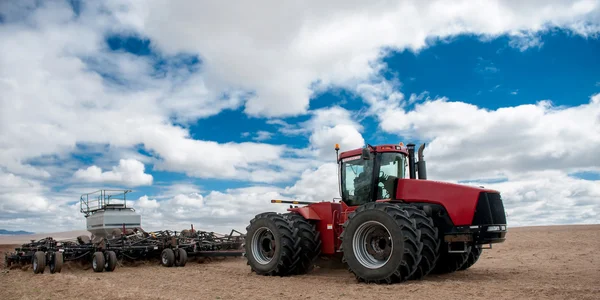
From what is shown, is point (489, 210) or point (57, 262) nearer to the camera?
point (489, 210)

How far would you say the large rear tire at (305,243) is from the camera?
40.9 ft

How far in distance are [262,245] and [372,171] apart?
3.91 m

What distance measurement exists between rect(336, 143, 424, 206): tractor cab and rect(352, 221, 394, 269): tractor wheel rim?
120 centimetres

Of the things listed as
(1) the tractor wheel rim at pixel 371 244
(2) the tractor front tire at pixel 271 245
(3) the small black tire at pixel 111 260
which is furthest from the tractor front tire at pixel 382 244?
(3) the small black tire at pixel 111 260

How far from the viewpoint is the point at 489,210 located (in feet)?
34.7

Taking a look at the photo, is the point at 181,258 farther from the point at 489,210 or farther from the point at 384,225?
the point at 489,210

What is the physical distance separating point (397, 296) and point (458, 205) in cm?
291

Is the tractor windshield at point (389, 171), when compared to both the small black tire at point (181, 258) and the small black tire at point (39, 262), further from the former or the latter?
the small black tire at point (39, 262)

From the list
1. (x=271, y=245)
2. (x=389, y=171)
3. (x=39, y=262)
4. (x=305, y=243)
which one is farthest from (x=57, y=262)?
(x=389, y=171)

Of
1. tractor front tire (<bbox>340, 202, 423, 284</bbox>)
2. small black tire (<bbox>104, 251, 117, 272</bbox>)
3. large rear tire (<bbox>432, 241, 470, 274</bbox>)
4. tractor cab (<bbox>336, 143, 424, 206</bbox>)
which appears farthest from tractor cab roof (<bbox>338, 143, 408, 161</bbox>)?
small black tire (<bbox>104, 251, 117, 272</bbox>)

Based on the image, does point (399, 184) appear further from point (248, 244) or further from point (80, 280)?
point (80, 280)

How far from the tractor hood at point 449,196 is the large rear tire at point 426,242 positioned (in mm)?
745

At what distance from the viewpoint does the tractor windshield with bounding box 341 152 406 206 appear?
1183cm

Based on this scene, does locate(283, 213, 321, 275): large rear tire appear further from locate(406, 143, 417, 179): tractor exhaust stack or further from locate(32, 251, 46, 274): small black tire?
locate(32, 251, 46, 274): small black tire
